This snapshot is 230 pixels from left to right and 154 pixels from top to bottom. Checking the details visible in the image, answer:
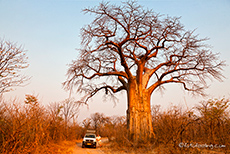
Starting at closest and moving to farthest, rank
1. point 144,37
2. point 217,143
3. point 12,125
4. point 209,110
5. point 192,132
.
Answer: point 12,125 → point 217,143 → point 192,132 → point 209,110 → point 144,37

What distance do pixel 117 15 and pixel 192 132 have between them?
20.3 ft

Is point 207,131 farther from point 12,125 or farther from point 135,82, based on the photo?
point 12,125

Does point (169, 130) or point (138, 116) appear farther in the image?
point (138, 116)

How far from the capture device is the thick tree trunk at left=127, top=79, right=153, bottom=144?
9227mm

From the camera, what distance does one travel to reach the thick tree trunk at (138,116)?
9.23 m

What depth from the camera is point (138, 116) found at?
31.6 feet

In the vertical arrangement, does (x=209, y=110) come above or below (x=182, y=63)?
below

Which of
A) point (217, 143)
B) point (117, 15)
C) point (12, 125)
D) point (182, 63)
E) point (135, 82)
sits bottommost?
point (217, 143)

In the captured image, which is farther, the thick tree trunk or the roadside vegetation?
the thick tree trunk

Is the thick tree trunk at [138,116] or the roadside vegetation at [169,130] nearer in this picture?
the roadside vegetation at [169,130]

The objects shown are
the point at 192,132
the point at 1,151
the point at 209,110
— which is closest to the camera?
the point at 1,151

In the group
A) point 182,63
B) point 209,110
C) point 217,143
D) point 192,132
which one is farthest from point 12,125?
point 182,63

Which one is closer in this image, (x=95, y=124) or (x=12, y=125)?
(x=12, y=125)

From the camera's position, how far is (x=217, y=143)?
6527 mm
